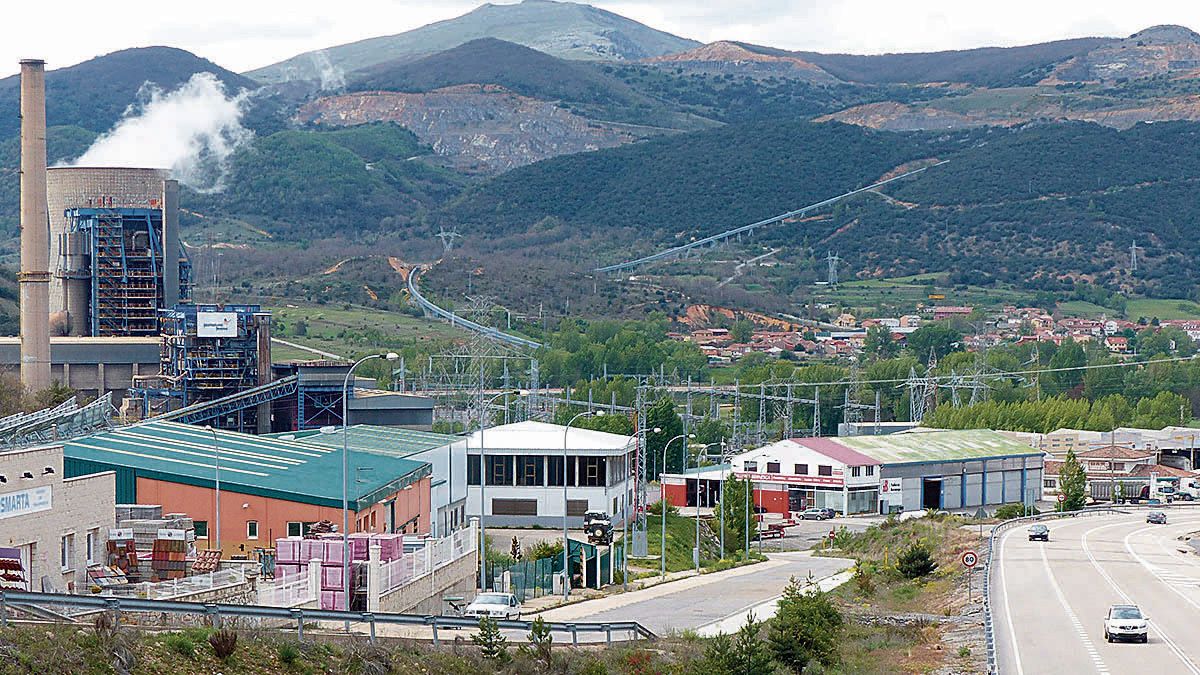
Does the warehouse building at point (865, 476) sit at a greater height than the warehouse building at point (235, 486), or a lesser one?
lesser

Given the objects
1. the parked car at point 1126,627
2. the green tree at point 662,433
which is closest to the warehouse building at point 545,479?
the green tree at point 662,433

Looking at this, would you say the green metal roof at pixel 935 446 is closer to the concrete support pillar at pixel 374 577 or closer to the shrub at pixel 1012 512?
the shrub at pixel 1012 512

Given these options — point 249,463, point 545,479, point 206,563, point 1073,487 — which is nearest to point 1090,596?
point 249,463

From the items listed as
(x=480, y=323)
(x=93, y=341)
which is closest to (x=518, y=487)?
(x=93, y=341)

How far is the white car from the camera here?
43344 mm

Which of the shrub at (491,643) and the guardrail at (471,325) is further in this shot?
the guardrail at (471,325)

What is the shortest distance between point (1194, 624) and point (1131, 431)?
8774cm

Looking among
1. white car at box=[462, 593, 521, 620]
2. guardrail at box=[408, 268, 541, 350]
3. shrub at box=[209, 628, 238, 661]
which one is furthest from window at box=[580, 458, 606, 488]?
guardrail at box=[408, 268, 541, 350]

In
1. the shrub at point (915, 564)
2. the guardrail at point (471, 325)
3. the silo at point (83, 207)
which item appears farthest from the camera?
the guardrail at point (471, 325)

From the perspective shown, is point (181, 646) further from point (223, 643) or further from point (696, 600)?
point (696, 600)

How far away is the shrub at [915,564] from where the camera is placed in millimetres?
63906

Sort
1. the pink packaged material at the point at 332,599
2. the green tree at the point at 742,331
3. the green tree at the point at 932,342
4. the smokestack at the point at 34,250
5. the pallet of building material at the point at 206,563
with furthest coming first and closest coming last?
the green tree at the point at 742,331 < the green tree at the point at 932,342 < the smokestack at the point at 34,250 < the pallet of building material at the point at 206,563 < the pink packaged material at the point at 332,599

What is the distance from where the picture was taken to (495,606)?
44375mm

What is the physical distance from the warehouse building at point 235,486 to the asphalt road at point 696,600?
666cm
